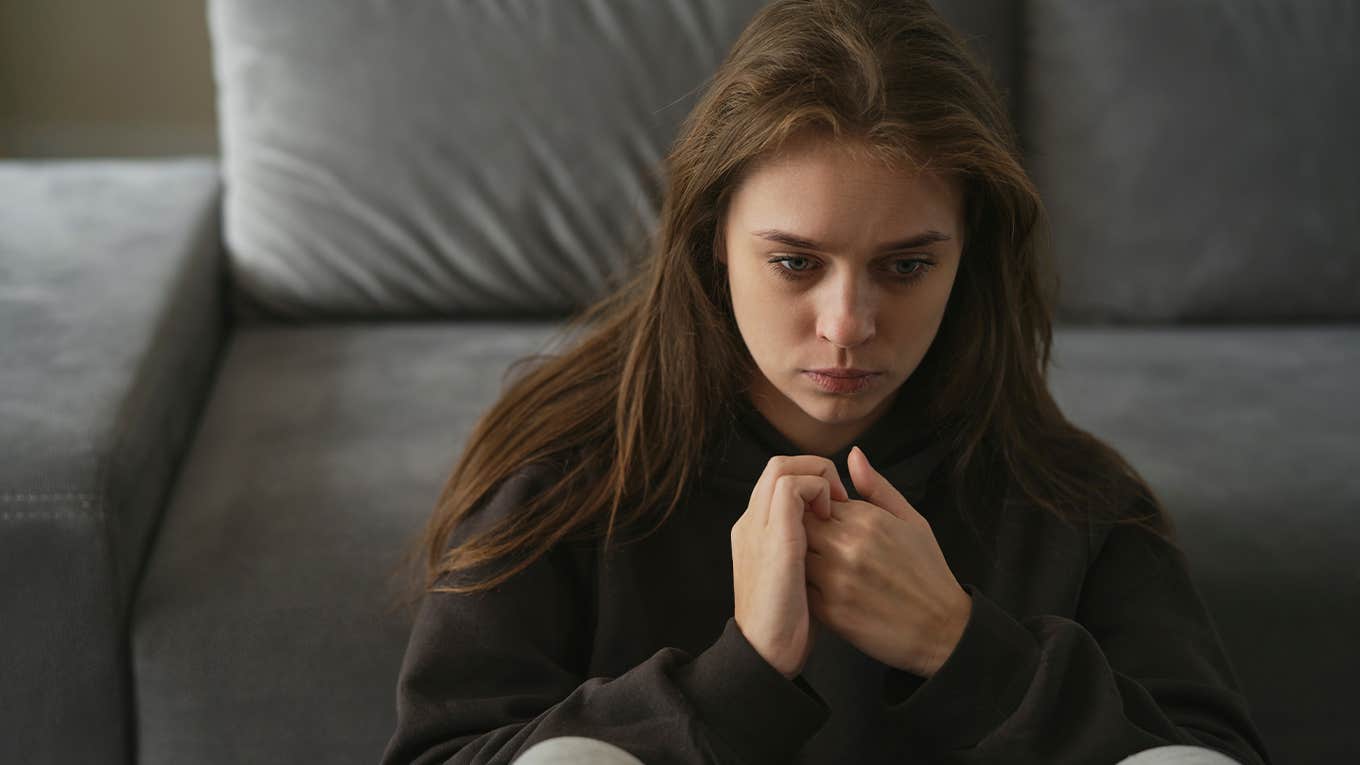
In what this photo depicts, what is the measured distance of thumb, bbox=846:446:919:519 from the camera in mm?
952

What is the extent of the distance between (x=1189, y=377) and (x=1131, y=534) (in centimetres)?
63

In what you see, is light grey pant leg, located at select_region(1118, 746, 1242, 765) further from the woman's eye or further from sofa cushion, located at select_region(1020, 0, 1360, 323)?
sofa cushion, located at select_region(1020, 0, 1360, 323)

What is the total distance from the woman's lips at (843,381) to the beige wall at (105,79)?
1859 mm

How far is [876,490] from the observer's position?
0.96 meters

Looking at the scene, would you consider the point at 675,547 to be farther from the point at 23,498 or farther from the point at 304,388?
the point at 304,388

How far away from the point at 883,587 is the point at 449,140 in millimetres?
1004

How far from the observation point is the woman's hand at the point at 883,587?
3.04 ft

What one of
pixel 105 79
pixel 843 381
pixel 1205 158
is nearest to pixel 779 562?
pixel 843 381

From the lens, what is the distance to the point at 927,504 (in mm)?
1141

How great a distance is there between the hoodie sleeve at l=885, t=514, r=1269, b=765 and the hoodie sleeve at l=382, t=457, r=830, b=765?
0.08 meters

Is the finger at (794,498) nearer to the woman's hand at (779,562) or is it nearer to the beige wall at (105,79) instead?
the woman's hand at (779,562)

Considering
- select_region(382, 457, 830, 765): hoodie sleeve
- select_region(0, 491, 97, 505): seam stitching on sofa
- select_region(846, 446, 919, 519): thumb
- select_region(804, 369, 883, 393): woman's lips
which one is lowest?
select_region(0, 491, 97, 505): seam stitching on sofa

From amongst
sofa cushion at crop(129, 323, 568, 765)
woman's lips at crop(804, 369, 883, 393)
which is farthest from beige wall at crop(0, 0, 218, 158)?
woman's lips at crop(804, 369, 883, 393)

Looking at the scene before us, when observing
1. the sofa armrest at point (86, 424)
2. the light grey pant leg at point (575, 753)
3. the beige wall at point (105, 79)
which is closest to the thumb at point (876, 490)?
the light grey pant leg at point (575, 753)
